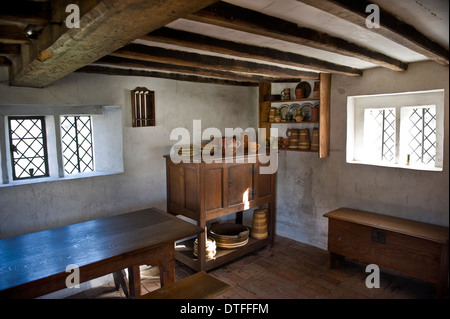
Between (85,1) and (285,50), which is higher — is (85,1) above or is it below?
below

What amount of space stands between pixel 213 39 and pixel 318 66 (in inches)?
58.9

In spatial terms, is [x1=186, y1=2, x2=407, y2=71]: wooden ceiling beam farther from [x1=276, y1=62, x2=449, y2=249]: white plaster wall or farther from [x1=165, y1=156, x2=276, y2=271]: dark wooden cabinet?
[x1=165, y1=156, x2=276, y2=271]: dark wooden cabinet

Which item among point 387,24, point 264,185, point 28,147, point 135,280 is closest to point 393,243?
point 264,185

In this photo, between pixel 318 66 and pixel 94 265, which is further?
pixel 318 66

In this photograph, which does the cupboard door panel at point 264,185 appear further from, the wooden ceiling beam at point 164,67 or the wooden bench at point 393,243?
the wooden ceiling beam at point 164,67

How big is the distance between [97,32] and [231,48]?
4.43ft

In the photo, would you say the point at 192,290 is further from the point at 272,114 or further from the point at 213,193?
the point at 272,114

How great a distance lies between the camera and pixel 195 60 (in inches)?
127

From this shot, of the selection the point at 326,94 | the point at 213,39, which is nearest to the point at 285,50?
the point at 213,39

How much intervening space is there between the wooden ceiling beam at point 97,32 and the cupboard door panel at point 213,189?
2.18 m

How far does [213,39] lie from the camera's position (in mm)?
2660

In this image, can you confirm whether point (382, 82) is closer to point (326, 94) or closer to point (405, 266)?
point (326, 94)

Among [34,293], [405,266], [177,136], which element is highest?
[177,136]

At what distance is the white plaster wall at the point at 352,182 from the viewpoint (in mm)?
3789
